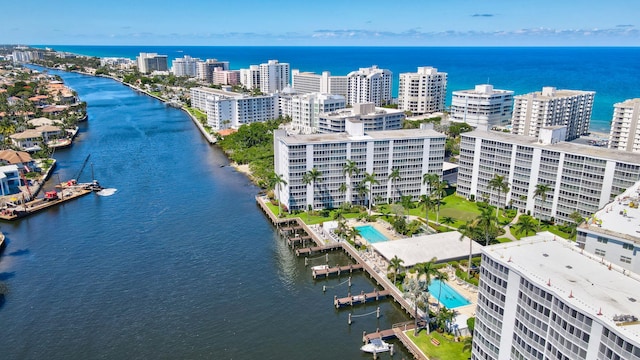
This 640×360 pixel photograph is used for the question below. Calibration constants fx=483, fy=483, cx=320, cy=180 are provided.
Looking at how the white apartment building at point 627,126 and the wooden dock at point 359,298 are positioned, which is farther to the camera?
the white apartment building at point 627,126

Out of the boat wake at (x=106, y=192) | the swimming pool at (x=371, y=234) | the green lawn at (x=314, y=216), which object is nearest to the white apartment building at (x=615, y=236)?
the swimming pool at (x=371, y=234)

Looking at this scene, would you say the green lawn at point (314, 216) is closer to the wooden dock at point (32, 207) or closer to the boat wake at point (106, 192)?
the boat wake at point (106, 192)

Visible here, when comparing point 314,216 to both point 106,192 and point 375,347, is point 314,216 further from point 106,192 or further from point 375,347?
point 106,192

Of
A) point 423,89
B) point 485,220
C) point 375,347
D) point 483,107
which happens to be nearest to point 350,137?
point 485,220

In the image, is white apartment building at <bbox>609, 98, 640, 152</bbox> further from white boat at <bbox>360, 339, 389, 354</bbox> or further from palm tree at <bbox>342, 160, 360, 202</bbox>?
white boat at <bbox>360, 339, 389, 354</bbox>

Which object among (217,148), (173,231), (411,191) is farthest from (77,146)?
(411,191)

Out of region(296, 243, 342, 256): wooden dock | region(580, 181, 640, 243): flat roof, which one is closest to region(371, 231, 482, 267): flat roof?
region(296, 243, 342, 256): wooden dock
